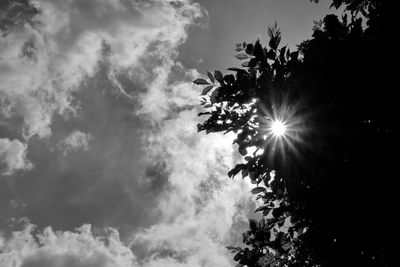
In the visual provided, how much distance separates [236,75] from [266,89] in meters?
0.65

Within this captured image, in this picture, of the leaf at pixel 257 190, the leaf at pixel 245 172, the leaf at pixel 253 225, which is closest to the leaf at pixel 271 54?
the leaf at pixel 245 172

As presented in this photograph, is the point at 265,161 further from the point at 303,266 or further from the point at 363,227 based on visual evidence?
the point at 303,266

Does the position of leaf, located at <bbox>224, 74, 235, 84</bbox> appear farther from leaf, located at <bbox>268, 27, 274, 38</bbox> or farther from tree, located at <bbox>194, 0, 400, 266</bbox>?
leaf, located at <bbox>268, 27, 274, 38</bbox>

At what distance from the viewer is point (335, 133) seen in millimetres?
4434

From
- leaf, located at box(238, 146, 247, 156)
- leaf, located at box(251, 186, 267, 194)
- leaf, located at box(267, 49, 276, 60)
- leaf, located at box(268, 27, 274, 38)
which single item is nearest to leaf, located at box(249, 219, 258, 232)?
leaf, located at box(251, 186, 267, 194)

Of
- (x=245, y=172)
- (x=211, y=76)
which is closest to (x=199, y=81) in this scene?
(x=211, y=76)

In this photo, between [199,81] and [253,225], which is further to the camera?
[253,225]

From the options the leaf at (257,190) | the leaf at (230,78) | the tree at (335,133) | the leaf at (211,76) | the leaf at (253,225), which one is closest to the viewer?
the tree at (335,133)

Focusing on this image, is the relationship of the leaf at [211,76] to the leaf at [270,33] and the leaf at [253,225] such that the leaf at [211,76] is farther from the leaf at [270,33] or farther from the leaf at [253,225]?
the leaf at [253,225]

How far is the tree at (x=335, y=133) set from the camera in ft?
13.9

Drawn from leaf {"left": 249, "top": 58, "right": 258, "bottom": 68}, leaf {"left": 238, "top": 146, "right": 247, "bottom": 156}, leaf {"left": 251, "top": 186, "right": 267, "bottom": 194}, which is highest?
leaf {"left": 249, "top": 58, "right": 258, "bottom": 68}

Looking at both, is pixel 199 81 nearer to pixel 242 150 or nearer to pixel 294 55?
pixel 242 150

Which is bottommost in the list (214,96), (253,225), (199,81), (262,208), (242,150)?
(253,225)

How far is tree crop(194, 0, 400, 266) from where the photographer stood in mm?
4238
